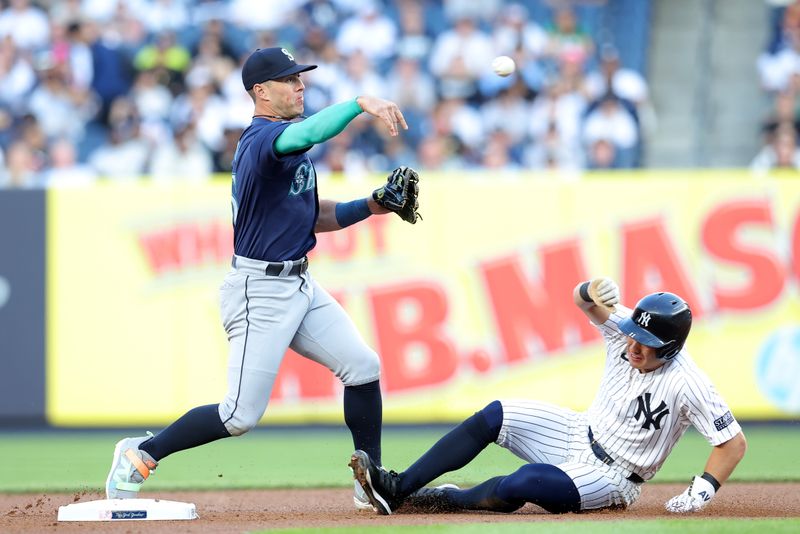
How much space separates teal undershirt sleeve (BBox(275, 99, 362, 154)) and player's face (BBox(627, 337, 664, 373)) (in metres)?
1.54

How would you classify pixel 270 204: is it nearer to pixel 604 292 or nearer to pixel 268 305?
pixel 268 305

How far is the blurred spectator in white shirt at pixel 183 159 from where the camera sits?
11.6 meters

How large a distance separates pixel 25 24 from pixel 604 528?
1032 cm

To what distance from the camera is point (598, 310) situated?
542 centimetres

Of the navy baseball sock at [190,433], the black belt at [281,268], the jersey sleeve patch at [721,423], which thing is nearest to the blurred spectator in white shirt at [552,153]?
the black belt at [281,268]

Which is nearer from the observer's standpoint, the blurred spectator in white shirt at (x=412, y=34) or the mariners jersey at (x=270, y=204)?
the mariners jersey at (x=270, y=204)

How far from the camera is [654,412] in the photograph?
524 cm

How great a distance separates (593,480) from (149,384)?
550 centimetres

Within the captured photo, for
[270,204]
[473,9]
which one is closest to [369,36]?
[473,9]

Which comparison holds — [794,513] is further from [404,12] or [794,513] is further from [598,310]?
[404,12]

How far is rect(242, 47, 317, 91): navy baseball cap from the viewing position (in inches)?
216

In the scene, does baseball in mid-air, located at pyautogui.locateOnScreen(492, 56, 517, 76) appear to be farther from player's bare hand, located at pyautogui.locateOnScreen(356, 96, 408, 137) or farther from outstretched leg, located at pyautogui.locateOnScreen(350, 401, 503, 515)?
outstretched leg, located at pyautogui.locateOnScreen(350, 401, 503, 515)

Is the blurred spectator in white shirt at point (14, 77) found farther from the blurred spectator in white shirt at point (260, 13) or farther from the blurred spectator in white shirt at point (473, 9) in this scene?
the blurred spectator in white shirt at point (473, 9)

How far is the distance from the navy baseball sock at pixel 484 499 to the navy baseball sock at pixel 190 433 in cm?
108
